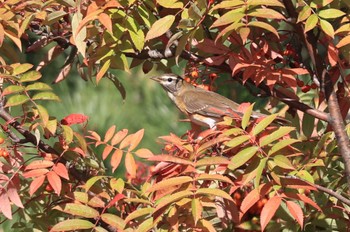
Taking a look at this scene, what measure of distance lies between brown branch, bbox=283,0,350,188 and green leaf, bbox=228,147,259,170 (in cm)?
29

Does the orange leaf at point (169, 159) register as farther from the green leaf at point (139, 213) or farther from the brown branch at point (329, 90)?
the brown branch at point (329, 90)

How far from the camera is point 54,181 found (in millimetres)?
1766

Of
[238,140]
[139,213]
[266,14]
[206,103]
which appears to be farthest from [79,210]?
[206,103]

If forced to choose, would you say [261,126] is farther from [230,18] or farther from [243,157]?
[230,18]

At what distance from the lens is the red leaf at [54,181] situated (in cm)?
175

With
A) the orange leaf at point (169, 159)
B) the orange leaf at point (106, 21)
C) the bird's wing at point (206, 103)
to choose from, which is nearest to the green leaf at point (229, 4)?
the orange leaf at point (106, 21)

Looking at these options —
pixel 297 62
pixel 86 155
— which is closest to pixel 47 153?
pixel 86 155

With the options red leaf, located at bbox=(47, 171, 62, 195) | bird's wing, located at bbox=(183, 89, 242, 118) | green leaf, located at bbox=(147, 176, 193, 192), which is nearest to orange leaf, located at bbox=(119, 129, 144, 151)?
red leaf, located at bbox=(47, 171, 62, 195)

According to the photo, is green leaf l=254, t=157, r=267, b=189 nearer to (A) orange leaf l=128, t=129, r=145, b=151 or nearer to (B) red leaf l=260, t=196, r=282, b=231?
(B) red leaf l=260, t=196, r=282, b=231

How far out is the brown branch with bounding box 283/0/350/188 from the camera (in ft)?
6.04

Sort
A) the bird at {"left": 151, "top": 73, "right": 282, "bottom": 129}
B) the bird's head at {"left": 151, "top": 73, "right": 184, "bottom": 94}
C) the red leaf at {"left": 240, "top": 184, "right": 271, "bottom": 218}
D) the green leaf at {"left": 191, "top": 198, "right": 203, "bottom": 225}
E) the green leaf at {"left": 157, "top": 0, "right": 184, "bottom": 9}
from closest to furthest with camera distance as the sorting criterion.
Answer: the green leaf at {"left": 191, "top": 198, "right": 203, "bottom": 225} < the red leaf at {"left": 240, "top": 184, "right": 271, "bottom": 218} < the green leaf at {"left": 157, "top": 0, "right": 184, "bottom": 9} < the bird at {"left": 151, "top": 73, "right": 282, "bottom": 129} < the bird's head at {"left": 151, "top": 73, "right": 184, "bottom": 94}

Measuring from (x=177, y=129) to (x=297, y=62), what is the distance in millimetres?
2275

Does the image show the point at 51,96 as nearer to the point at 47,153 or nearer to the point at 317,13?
the point at 47,153

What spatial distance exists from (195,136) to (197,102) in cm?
60
